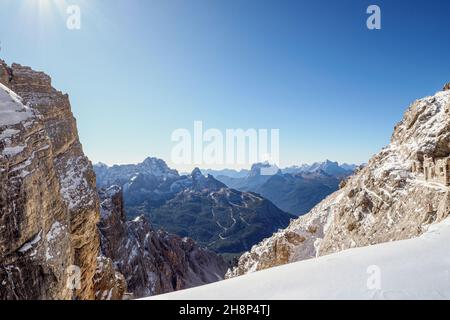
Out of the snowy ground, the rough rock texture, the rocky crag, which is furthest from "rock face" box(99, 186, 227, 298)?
the snowy ground

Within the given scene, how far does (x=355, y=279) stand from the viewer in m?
6.88

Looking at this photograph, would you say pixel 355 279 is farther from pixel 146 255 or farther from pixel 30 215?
pixel 146 255

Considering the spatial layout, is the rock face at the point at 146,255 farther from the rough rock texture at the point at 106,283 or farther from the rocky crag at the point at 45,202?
the rocky crag at the point at 45,202

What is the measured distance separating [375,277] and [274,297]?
8.23ft

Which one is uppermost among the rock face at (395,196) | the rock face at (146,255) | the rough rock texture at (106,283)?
the rock face at (395,196)

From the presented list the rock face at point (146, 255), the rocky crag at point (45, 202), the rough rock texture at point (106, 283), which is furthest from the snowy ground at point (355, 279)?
the rock face at point (146, 255)

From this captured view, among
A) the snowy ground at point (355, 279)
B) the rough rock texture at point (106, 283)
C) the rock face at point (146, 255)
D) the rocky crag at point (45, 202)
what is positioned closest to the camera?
the snowy ground at point (355, 279)

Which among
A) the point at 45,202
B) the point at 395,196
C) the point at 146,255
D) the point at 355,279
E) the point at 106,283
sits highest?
the point at 355,279

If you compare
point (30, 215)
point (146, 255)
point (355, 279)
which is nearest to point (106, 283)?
point (30, 215)

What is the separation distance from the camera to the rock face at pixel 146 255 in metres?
88.8

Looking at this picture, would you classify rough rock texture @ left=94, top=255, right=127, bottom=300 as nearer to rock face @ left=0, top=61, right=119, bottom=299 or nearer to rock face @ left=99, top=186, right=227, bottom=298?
rock face @ left=0, top=61, right=119, bottom=299

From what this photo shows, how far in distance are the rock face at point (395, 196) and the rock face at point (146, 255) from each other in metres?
55.7

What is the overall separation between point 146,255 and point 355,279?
108911 millimetres
